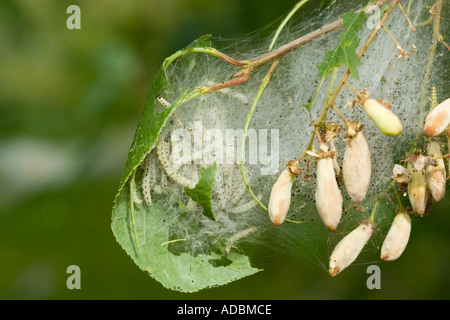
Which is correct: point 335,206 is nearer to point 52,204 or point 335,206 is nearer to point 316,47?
point 316,47

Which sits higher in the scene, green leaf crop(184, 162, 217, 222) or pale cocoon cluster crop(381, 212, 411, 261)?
green leaf crop(184, 162, 217, 222)

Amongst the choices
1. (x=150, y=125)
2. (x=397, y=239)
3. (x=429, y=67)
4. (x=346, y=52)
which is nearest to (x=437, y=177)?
(x=397, y=239)

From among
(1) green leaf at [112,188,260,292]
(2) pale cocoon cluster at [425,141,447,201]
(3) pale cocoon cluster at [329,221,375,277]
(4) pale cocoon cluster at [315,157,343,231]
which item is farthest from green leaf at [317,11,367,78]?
(1) green leaf at [112,188,260,292]

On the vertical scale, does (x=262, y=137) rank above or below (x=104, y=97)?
below

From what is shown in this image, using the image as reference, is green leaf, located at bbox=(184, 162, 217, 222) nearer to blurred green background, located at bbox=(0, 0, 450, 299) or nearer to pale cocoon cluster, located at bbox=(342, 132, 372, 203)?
pale cocoon cluster, located at bbox=(342, 132, 372, 203)

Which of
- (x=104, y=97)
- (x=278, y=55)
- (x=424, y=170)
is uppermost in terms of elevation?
(x=104, y=97)

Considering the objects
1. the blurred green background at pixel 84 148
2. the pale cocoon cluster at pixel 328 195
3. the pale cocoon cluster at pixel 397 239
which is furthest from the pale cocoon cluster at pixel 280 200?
the blurred green background at pixel 84 148

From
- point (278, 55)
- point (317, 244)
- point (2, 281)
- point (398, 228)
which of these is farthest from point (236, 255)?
point (2, 281)
